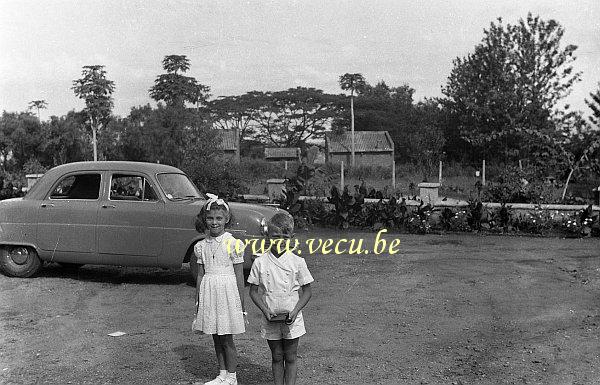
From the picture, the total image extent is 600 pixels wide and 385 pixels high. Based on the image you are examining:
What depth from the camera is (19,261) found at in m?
8.73

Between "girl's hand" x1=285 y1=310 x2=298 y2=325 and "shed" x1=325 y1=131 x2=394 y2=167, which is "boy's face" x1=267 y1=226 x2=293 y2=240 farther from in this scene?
"shed" x1=325 y1=131 x2=394 y2=167

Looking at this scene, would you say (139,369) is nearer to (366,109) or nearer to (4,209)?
(4,209)

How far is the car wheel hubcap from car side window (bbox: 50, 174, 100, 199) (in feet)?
2.87

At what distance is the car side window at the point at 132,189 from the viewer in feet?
27.3

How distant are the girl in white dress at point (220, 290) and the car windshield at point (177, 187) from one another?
3949 mm

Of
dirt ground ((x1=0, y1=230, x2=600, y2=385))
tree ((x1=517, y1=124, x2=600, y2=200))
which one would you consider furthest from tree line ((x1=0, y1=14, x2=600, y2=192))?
dirt ground ((x1=0, y1=230, x2=600, y2=385))

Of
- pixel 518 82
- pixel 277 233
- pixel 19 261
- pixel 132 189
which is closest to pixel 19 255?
pixel 19 261

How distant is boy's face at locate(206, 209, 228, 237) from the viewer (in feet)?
14.5

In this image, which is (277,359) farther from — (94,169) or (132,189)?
(94,169)

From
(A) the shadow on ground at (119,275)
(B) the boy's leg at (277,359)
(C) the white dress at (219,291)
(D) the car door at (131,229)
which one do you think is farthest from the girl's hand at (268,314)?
(A) the shadow on ground at (119,275)

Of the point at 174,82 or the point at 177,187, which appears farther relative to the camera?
the point at 174,82

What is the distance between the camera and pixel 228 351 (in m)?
4.42

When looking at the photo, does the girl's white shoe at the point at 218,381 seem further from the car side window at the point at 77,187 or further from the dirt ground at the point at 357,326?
the car side window at the point at 77,187

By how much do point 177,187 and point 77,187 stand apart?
1.39m
